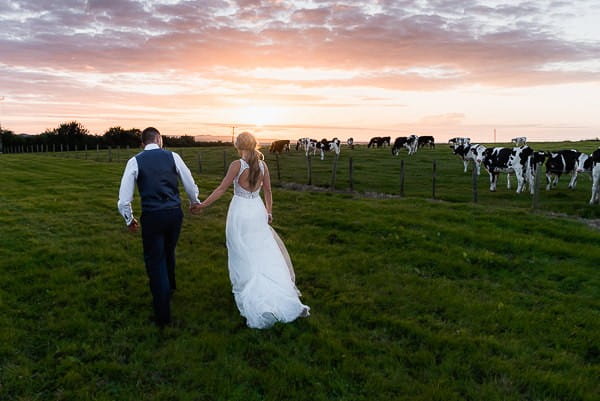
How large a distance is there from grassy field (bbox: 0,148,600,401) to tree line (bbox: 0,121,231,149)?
268 feet

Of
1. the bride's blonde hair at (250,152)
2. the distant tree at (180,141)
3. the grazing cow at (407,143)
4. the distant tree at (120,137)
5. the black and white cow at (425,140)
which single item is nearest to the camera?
the bride's blonde hair at (250,152)

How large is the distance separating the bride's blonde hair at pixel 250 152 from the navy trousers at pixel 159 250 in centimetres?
121

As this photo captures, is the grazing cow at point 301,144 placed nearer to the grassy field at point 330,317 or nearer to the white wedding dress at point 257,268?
the grassy field at point 330,317

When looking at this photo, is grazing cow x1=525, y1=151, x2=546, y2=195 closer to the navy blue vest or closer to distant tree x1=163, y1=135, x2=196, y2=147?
the navy blue vest

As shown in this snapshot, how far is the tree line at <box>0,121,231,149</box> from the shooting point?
297ft

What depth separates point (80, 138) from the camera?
93.0 meters

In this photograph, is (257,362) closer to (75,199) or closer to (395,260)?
(395,260)

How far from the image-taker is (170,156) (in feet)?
20.5

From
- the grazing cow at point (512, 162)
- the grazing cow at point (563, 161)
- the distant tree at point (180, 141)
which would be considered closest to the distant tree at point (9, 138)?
the distant tree at point (180, 141)

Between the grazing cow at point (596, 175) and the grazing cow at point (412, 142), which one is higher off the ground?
the grazing cow at point (412, 142)

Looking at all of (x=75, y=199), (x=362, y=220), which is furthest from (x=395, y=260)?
(x=75, y=199)

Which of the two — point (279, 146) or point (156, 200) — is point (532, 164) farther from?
point (279, 146)

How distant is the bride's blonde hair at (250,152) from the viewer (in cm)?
643

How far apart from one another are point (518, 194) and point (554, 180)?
13.3 ft
